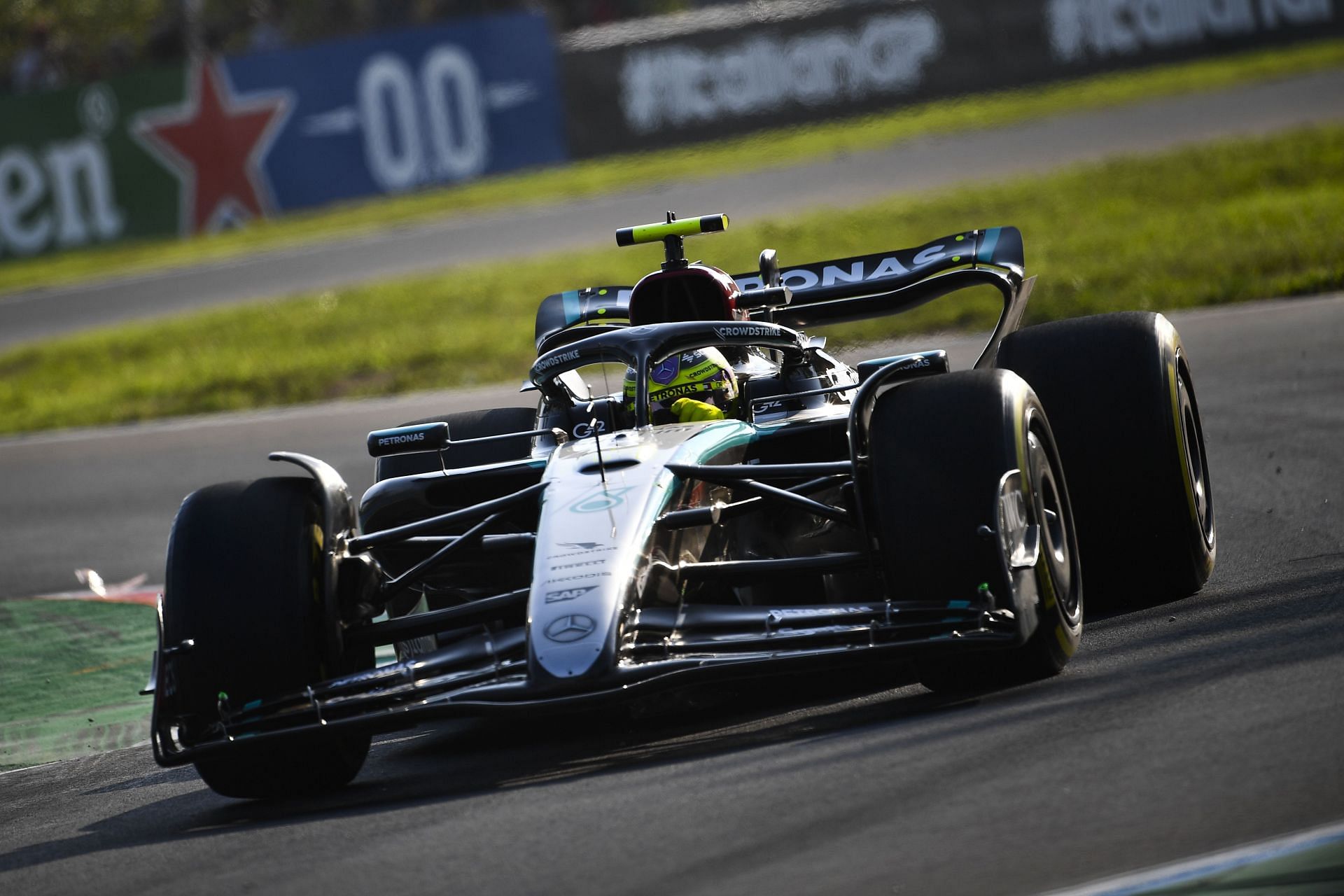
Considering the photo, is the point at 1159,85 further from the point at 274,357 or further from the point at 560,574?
the point at 560,574

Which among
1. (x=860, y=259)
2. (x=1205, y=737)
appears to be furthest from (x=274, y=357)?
(x=1205, y=737)

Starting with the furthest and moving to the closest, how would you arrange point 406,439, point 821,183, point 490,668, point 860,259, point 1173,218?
point 821,183, point 1173,218, point 860,259, point 406,439, point 490,668

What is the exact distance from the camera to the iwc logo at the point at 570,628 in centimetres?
505

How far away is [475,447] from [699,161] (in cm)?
1652

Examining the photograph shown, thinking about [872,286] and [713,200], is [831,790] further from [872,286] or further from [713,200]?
[713,200]

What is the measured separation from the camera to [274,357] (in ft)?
57.4

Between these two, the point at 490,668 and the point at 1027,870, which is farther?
the point at 490,668

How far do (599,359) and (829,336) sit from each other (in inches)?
335

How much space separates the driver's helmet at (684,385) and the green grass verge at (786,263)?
748 cm

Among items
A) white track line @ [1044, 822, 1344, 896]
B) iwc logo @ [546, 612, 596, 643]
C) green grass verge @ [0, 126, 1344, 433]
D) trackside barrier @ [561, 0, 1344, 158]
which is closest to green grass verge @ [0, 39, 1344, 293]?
trackside barrier @ [561, 0, 1344, 158]

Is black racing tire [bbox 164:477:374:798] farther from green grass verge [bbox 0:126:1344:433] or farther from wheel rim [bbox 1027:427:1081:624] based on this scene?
green grass verge [bbox 0:126:1344:433]

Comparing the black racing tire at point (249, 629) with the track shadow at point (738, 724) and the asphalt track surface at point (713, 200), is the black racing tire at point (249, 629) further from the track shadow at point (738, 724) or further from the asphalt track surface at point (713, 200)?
the asphalt track surface at point (713, 200)

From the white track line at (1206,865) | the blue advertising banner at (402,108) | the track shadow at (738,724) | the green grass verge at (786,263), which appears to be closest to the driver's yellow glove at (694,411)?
the track shadow at (738,724)

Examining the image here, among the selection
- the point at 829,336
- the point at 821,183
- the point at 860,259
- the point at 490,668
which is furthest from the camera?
the point at 821,183
